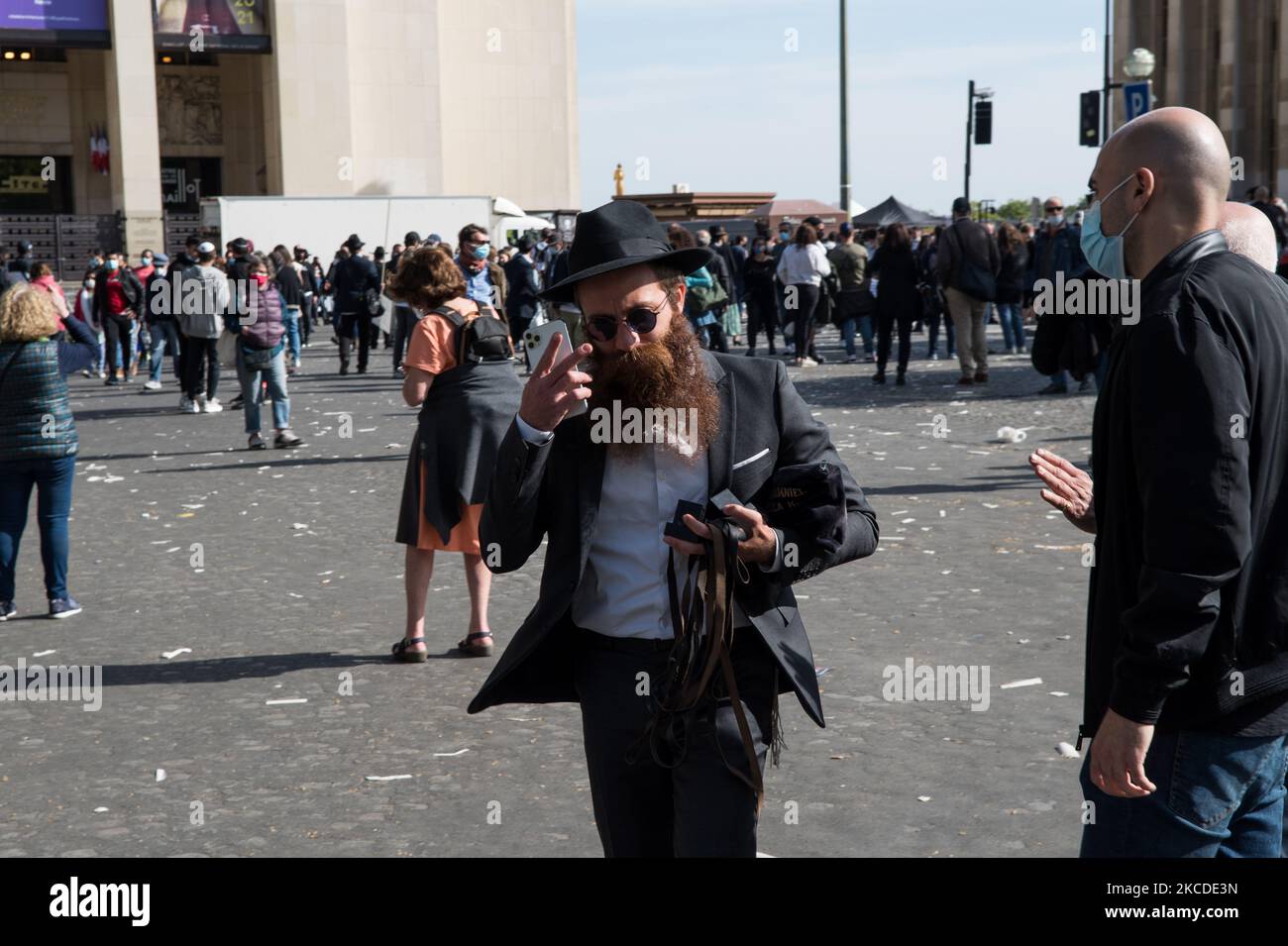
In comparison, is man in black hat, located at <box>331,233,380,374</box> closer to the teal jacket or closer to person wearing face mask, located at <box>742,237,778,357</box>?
person wearing face mask, located at <box>742,237,778,357</box>

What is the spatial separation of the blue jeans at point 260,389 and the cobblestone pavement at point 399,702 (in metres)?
2.42

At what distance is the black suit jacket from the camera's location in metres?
3.28

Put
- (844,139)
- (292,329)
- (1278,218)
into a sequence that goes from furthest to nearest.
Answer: (844,139)
(292,329)
(1278,218)

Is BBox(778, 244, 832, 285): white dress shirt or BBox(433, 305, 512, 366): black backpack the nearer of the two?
BBox(433, 305, 512, 366): black backpack

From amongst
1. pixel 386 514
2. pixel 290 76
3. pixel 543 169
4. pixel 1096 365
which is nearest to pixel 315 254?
pixel 290 76

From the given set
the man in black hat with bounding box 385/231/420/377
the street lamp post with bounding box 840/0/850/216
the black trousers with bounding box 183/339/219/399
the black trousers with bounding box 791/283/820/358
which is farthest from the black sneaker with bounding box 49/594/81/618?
the street lamp post with bounding box 840/0/850/216

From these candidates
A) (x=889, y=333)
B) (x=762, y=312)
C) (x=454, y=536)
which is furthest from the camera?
(x=762, y=312)

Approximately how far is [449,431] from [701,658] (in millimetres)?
4254

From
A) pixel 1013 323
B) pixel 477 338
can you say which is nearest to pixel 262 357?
pixel 477 338

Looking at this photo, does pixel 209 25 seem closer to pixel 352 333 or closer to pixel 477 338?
pixel 352 333

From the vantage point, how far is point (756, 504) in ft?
11.0

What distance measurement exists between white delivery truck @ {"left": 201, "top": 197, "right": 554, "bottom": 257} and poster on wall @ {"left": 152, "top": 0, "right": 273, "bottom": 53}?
44.4 ft

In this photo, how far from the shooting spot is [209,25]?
164 feet
